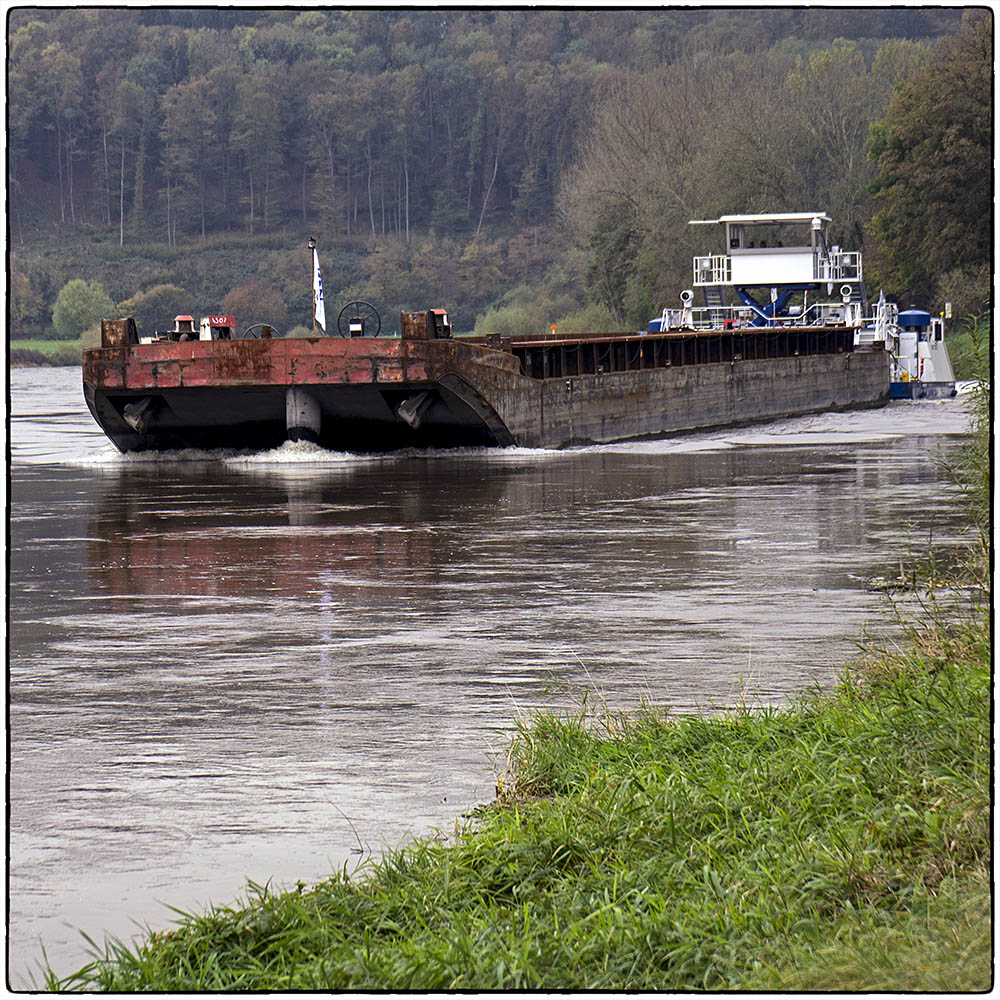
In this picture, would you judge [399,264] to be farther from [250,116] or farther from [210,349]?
[210,349]

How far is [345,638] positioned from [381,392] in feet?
55.3

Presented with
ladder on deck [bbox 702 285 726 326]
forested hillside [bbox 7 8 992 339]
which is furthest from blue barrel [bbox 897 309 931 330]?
forested hillside [bbox 7 8 992 339]

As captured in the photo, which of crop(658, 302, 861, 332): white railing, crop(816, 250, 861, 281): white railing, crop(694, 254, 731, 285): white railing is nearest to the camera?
crop(658, 302, 861, 332): white railing

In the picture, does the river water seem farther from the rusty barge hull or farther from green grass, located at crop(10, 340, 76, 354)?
green grass, located at crop(10, 340, 76, 354)

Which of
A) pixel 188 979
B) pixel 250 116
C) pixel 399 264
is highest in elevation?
pixel 250 116

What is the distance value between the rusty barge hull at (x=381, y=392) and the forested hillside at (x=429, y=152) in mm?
33579

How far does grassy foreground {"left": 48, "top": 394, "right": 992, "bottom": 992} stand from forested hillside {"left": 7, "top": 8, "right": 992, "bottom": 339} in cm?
6090

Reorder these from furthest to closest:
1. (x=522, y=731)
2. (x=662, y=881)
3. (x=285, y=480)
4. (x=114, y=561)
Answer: (x=285, y=480) → (x=114, y=561) → (x=522, y=731) → (x=662, y=881)

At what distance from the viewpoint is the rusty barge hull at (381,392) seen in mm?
27250

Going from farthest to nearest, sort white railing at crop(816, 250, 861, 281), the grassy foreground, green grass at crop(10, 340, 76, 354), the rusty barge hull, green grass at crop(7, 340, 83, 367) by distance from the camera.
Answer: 1. green grass at crop(10, 340, 76, 354)
2. green grass at crop(7, 340, 83, 367)
3. white railing at crop(816, 250, 861, 281)
4. the rusty barge hull
5. the grassy foreground

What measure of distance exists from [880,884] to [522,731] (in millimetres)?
2761

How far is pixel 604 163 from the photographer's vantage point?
7381cm

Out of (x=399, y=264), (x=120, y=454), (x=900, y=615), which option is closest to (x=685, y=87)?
(x=399, y=264)

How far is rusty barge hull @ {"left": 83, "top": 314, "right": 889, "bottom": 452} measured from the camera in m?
27.2
